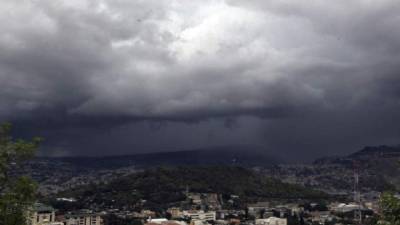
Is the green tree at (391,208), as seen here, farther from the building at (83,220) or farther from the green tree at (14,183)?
the building at (83,220)

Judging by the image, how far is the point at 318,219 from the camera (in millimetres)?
140500

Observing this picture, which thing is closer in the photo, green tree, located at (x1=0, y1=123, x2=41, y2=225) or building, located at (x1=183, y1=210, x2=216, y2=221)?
green tree, located at (x1=0, y1=123, x2=41, y2=225)

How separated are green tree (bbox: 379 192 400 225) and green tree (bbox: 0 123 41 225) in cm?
1051

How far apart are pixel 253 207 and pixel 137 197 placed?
3846cm

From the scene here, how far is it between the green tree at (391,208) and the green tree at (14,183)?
1051 cm

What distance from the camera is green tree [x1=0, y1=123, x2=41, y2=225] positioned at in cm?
1498

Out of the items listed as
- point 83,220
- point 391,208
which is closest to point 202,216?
point 83,220

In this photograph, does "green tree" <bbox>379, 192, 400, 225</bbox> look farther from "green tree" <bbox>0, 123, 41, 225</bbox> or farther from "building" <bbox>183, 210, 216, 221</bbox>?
"building" <bbox>183, 210, 216, 221</bbox>

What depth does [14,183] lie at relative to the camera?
15.2m

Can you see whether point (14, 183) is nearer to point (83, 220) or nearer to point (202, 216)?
point (83, 220)

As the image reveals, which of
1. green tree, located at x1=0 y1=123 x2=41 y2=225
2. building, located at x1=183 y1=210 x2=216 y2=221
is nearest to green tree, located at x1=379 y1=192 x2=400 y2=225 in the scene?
green tree, located at x1=0 y1=123 x2=41 y2=225

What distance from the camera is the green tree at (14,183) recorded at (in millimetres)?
14977

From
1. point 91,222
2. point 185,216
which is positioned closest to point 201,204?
point 185,216

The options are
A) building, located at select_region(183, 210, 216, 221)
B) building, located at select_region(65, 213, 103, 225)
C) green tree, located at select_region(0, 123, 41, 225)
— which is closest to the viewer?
green tree, located at select_region(0, 123, 41, 225)
